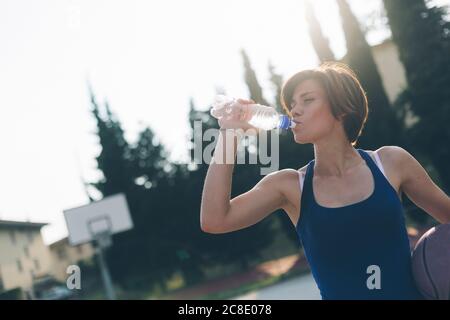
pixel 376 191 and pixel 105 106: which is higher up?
pixel 105 106

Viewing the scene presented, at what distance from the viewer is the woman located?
1.88 meters

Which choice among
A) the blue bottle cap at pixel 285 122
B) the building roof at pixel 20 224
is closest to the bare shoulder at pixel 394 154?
the blue bottle cap at pixel 285 122

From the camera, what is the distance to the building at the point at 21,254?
29.9 m

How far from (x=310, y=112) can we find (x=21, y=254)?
3447 centimetres

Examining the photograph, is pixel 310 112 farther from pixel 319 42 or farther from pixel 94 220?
pixel 319 42

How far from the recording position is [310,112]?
2.08 meters

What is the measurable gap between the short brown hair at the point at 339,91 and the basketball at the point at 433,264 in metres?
0.53

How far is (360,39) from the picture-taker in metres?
23.9

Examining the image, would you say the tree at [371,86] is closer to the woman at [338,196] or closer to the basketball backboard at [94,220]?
the basketball backboard at [94,220]

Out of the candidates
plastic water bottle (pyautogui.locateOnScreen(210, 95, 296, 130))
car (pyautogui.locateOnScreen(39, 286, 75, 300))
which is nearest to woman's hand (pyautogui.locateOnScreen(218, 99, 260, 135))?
plastic water bottle (pyautogui.locateOnScreen(210, 95, 296, 130))

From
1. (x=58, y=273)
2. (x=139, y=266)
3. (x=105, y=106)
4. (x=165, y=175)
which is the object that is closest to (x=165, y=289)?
(x=139, y=266)
